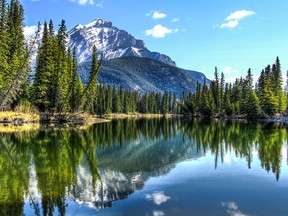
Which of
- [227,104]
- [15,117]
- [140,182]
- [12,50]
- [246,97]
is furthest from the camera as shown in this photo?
[227,104]

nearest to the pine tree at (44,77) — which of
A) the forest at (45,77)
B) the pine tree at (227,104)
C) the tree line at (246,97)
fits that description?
the forest at (45,77)

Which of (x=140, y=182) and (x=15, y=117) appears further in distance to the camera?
(x=15, y=117)

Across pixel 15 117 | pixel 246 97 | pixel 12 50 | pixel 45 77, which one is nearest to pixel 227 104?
pixel 246 97

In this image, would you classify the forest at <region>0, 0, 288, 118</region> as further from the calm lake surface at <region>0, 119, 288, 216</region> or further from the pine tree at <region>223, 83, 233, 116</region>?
the calm lake surface at <region>0, 119, 288, 216</region>

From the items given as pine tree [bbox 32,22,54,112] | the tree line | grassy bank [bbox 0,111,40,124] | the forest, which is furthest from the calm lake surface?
the tree line

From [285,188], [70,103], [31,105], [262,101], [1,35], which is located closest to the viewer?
[285,188]

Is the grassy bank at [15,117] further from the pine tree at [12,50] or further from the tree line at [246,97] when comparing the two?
the tree line at [246,97]

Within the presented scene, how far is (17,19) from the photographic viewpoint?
73.9 metres

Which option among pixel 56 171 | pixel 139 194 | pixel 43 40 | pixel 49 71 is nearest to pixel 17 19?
pixel 43 40

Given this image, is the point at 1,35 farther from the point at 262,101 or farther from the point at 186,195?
the point at 262,101

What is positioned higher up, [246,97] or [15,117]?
Result: [246,97]

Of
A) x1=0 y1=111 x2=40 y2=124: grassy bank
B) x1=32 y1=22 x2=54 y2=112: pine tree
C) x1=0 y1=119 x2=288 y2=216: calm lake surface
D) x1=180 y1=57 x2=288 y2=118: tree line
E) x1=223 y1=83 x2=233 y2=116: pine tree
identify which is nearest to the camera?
x1=0 y1=119 x2=288 y2=216: calm lake surface

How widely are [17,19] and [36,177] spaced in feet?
213

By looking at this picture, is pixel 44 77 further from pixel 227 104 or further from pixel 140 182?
pixel 227 104
